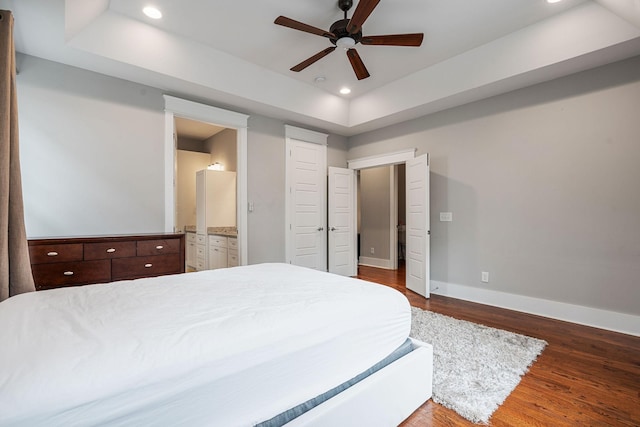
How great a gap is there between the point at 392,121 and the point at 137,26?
11.4ft

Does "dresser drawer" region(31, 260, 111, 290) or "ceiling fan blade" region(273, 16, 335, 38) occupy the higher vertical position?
"ceiling fan blade" region(273, 16, 335, 38)

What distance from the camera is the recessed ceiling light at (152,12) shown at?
2.76 meters

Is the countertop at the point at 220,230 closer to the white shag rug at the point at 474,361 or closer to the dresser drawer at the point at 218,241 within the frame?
the dresser drawer at the point at 218,241

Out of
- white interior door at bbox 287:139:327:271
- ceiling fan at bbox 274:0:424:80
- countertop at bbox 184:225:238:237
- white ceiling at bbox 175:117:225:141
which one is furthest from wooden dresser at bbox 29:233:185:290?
white ceiling at bbox 175:117:225:141

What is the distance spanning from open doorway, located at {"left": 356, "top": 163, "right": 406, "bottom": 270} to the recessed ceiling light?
4123 millimetres

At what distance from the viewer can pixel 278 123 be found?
4555 millimetres

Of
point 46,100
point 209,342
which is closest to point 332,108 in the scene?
point 46,100

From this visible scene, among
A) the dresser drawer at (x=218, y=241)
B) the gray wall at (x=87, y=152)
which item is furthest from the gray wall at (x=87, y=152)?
the dresser drawer at (x=218, y=241)

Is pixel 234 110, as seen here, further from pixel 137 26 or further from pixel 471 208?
pixel 471 208

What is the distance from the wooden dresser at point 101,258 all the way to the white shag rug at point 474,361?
8.30 feet

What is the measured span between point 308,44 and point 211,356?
3.37 meters

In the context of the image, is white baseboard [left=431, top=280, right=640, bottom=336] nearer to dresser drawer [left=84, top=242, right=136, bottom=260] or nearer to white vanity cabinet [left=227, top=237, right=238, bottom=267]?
white vanity cabinet [left=227, top=237, right=238, bottom=267]

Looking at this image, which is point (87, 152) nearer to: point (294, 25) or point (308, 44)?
point (294, 25)

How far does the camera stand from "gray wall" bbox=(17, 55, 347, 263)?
9.06 feet
